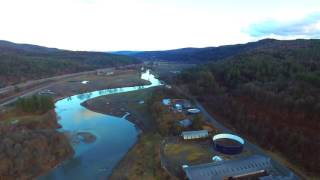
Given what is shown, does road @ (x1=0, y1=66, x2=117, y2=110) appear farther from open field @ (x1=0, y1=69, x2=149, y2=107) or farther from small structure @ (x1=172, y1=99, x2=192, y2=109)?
small structure @ (x1=172, y1=99, x2=192, y2=109)

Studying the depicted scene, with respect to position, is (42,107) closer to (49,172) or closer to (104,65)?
(49,172)

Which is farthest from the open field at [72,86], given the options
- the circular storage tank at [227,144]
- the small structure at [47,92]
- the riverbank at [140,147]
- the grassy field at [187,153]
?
the circular storage tank at [227,144]

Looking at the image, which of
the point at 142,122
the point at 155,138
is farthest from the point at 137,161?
the point at 142,122

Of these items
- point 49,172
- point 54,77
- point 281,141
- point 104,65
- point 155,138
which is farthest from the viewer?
point 104,65

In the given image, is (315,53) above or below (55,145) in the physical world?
above

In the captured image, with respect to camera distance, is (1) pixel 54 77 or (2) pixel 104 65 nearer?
(1) pixel 54 77

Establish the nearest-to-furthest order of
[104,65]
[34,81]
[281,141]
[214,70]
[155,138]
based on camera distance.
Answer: [281,141]
[155,138]
[214,70]
[34,81]
[104,65]

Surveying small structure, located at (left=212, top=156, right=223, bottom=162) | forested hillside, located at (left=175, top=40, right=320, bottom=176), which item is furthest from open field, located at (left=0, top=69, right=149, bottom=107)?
small structure, located at (left=212, top=156, right=223, bottom=162)
